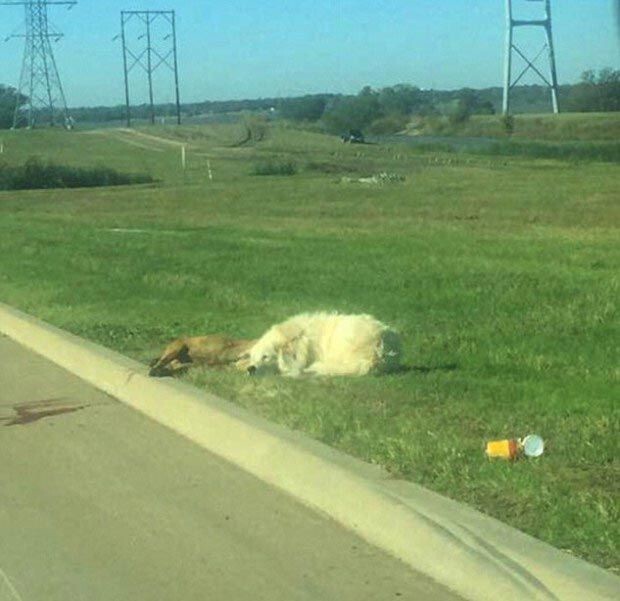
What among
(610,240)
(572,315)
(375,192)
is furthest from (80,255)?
(375,192)

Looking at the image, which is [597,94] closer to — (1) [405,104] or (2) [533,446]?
(2) [533,446]

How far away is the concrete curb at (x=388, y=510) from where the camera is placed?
5930 millimetres

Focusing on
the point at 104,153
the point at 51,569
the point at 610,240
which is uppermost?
the point at 51,569

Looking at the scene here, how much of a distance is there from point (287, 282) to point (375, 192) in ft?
88.9

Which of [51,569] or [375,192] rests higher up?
[51,569]

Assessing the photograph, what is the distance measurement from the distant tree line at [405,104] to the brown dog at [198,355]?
11.1 ft

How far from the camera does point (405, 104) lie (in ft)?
255

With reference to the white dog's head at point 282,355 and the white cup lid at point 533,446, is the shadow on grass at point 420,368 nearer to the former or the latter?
the white dog's head at point 282,355

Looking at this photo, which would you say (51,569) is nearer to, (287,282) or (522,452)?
(522,452)

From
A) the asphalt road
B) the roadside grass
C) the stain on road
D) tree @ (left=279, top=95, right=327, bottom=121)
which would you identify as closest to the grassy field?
the asphalt road

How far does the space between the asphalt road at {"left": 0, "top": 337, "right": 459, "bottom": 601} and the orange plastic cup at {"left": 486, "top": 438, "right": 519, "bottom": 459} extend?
1019 millimetres

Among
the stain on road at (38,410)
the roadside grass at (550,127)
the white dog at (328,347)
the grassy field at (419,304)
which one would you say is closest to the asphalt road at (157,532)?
the stain on road at (38,410)

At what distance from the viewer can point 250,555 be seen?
273 inches

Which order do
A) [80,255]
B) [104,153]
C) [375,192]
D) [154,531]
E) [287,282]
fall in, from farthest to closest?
[104,153] < [375,192] < [80,255] < [287,282] < [154,531]
